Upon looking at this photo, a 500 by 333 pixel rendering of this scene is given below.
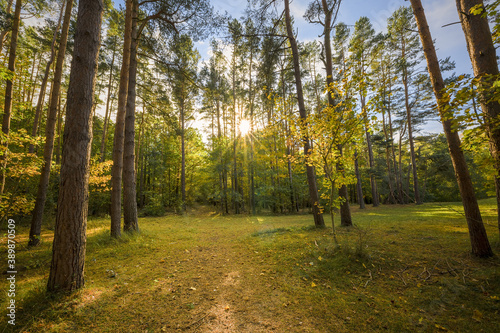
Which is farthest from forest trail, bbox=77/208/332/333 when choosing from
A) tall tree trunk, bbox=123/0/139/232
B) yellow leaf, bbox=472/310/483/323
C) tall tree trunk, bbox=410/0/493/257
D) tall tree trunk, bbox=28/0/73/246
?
tall tree trunk, bbox=410/0/493/257

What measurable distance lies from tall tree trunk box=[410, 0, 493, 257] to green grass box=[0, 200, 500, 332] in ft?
1.11

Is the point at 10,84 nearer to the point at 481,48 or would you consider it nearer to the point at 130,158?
the point at 130,158

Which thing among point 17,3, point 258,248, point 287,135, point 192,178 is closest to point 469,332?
point 258,248

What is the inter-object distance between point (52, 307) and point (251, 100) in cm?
1576

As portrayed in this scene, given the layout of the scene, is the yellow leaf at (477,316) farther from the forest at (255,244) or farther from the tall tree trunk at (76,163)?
the tall tree trunk at (76,163)

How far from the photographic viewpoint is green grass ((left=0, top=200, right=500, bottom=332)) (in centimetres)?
219

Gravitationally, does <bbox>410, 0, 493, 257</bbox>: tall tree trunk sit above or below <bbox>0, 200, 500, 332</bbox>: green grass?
above

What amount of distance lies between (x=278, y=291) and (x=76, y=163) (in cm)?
383

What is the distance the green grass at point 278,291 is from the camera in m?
2.19

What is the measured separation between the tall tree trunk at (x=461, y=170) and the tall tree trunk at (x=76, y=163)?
6.30 meters

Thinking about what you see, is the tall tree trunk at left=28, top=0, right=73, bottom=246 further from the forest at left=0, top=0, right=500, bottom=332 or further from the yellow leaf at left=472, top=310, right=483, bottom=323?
the yellow leaf at left=472, top=310, right=483, bottom=323

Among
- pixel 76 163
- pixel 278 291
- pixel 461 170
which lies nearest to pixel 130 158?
pixel 76 163

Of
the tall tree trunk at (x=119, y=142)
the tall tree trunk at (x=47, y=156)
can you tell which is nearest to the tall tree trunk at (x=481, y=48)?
the tall tree trunk at (x=119, y=142)

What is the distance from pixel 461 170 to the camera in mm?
3689
